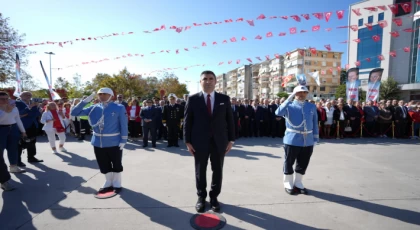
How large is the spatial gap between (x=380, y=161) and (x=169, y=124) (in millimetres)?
6841

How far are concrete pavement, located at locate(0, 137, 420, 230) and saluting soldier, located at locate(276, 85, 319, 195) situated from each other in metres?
0.32

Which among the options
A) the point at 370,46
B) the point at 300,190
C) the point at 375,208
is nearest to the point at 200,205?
the point at 300,190

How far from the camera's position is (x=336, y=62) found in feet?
172

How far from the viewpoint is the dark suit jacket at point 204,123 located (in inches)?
123

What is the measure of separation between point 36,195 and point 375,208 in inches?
222

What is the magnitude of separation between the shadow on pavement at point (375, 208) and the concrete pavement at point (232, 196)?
0.02 meters

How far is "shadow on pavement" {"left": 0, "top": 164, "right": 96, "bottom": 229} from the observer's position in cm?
302

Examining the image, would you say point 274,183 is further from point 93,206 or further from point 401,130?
point 401,130

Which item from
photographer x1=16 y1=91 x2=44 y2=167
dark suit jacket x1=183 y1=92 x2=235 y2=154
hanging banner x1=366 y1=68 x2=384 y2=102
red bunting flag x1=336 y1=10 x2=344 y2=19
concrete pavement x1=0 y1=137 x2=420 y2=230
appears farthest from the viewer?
hanging banner x1=366 y1=68 x2=384 y2=102

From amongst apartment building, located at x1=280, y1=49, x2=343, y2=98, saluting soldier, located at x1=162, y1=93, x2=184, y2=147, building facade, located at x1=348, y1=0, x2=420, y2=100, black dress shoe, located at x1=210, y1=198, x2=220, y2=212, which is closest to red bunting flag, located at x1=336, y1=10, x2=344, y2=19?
saluting soldier, located at x1=162, y1=93, x2=184, y2=147

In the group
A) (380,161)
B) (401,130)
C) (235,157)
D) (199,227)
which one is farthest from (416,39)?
(199,227)

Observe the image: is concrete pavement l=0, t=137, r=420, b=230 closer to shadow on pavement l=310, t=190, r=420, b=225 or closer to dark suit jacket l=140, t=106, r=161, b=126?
shadow on pavement l=310, t=190, r=420, b=225

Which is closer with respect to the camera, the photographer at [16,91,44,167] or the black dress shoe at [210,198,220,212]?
the black dress shoe at [210,198,220,212]

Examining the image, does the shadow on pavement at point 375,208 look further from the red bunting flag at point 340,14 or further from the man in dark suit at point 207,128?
the red bunting flag at point 340,14
